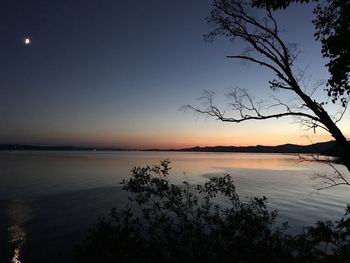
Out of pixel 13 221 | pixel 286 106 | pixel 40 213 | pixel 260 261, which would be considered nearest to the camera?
pixel 286 106

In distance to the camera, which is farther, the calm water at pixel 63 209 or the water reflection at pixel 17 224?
the calm water at pixel 63 209

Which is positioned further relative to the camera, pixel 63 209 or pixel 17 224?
pixel 63 209

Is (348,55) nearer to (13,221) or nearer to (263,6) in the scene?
(263,6)

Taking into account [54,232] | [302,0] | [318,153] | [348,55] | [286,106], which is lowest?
[54,232]

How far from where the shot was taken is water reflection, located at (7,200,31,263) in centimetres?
2041

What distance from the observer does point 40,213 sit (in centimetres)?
3109

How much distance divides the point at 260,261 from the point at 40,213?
24.7m

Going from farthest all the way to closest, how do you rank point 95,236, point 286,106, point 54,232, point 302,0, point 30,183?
1. point 30,183
2. point 54,232
3. point 95,236
4. point 286,106
5. point 302,0

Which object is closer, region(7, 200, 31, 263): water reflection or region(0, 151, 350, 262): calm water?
region(7, 200, 31, 263): water reflection

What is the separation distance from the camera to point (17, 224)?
26.8m

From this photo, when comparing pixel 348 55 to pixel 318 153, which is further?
pixel 318 153

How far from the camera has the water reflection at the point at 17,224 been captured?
2041cm

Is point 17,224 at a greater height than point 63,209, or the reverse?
point 63,209

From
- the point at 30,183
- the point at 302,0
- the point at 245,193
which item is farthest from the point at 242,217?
the point at 30,183
